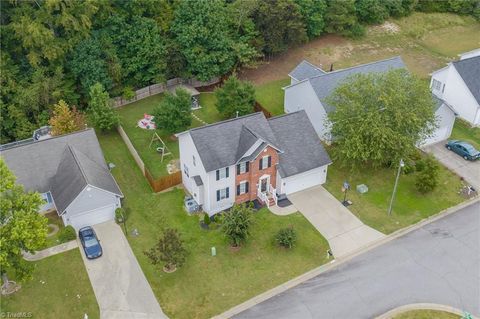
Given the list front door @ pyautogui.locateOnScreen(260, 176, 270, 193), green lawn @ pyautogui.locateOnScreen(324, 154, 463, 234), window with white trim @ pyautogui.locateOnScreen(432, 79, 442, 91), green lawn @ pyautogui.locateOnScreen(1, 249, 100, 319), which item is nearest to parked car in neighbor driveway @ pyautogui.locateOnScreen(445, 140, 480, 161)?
green lawn @ pyautogui.locateOnScreen(324, 154, 463, 234)

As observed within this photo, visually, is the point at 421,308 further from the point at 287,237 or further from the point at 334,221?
the point at 287,237

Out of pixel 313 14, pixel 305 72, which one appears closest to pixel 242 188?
pixel 305 72

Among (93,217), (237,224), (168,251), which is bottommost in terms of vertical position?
(93,217)

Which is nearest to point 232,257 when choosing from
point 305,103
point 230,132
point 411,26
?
point 230,132

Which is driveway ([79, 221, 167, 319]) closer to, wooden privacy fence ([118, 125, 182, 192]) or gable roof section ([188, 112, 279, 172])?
wooden privacy fence ([118, 125, 182, 192])

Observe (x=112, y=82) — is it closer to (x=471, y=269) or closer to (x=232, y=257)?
(x=232, y=257)

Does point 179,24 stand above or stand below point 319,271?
above
